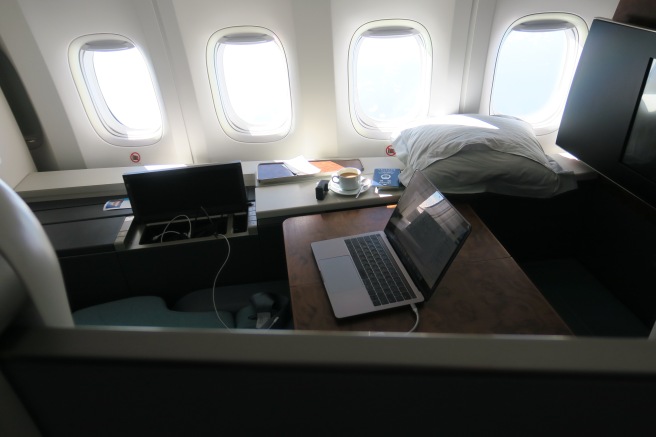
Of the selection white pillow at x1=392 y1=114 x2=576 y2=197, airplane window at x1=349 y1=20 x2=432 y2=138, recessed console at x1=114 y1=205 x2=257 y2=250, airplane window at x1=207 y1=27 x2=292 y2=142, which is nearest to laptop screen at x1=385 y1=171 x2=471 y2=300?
white pillow at x1=392 y1=114 x2=576 y2=197

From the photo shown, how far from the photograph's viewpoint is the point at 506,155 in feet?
5.39

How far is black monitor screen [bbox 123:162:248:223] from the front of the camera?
69.3 inches

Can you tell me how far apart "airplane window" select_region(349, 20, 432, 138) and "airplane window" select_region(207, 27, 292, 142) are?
404 millimetres

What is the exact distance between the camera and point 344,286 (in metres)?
1.19

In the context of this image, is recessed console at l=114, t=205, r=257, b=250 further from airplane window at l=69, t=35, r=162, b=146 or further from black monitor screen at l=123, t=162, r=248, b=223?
airplane window at l=69, t=35, r=162, b=146

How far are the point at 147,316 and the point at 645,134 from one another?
2.12m

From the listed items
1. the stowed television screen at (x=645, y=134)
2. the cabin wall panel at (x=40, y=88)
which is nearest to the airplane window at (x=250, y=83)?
the cabin wall panel at (x=40, y=88)

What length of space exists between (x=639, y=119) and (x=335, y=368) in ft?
5.65

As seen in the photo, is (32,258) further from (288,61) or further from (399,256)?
(288,61)

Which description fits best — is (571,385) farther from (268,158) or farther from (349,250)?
(268,158)

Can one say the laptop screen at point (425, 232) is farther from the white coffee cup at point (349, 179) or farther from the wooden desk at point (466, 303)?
the white coffee cup at point (349, 179)

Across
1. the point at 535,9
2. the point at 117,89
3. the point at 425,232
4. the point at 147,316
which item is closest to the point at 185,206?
the point at 147,316

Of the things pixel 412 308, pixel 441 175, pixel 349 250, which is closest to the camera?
pixel 412 308

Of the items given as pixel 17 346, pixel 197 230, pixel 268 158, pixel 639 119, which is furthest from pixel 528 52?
pixel 17 346
